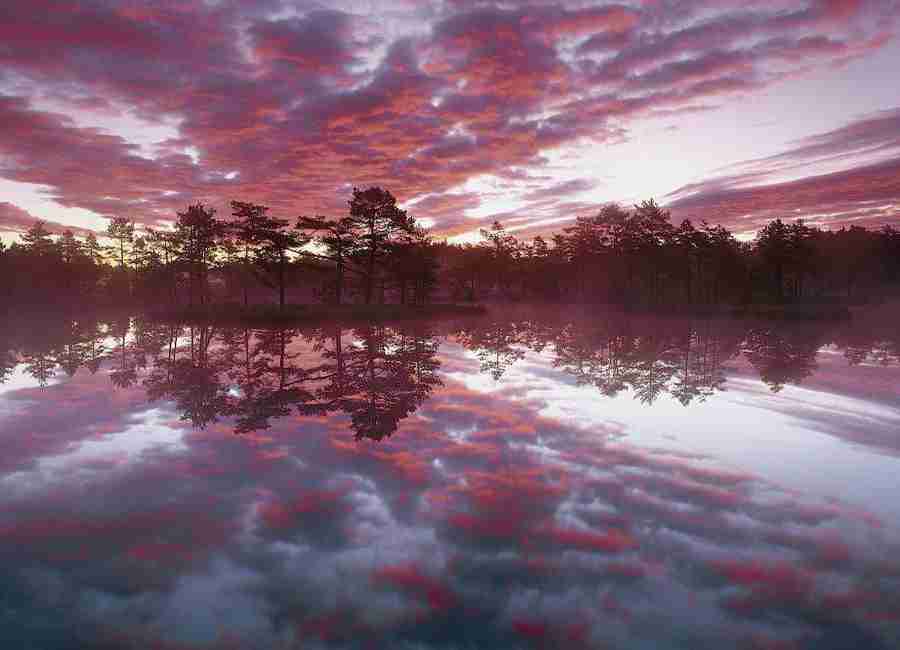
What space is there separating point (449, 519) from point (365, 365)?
12926mm

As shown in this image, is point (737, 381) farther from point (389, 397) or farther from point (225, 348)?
point (225, 348)

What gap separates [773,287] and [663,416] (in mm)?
96610

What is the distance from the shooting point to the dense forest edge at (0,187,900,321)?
55.9m

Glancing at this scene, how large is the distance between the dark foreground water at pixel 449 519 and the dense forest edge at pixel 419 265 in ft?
132

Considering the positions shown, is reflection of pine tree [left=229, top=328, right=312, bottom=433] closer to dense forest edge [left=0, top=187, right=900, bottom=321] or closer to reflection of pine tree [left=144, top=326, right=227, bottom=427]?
reflection of pine tree [left=144, top=326, right=227, bottom=427]

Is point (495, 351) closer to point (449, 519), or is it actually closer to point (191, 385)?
point (191, 385)

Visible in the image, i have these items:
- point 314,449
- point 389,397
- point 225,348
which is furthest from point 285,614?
point 225,348

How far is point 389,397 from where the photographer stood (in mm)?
12664

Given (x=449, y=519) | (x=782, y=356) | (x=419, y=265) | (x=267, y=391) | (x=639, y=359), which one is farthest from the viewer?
(x=419, y=265)

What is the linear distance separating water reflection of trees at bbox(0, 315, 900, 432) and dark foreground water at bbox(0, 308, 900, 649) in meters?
0.24

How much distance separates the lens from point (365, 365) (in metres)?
18.2

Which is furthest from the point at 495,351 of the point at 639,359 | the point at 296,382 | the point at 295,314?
the point at 295,314

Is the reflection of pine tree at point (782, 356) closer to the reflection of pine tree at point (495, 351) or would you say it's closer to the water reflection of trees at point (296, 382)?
the reflection of pine tree at point (495, 351)

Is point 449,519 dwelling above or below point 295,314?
below
